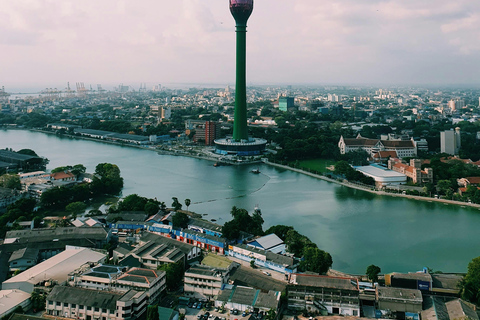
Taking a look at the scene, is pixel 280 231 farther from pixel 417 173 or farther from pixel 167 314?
pixel 417 173

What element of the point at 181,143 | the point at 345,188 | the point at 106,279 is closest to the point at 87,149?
the point at 181,143

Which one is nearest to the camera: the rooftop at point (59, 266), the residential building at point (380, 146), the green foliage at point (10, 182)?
the rooftop at point (59, 266)

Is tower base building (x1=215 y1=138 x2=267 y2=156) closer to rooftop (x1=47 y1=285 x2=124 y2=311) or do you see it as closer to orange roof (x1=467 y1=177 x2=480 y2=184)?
orange roof (x1=467 y1=177 x2=480 y2=184)

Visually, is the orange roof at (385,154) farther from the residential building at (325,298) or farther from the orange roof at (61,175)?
the residential building at (325,298)

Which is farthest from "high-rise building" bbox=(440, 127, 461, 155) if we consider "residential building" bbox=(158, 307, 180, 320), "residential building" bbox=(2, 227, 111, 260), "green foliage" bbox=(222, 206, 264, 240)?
"residential building" bbox=(158, 307, 180, 320)

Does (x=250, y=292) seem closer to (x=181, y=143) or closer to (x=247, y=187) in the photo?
(x=247, y=187)

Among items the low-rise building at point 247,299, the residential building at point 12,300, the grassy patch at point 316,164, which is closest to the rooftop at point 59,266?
the residential building at point 12,300

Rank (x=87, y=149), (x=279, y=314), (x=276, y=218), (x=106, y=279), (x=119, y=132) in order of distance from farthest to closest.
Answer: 1. (x=119, y=132)
2. (x=87, y=149)
3. (x=276, y=218)
4. (x=106, y=279)
5. (x=279, y=314)
